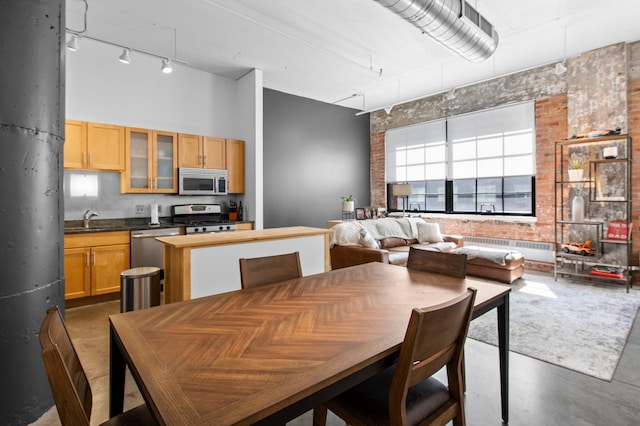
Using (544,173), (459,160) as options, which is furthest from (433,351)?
(459,160)

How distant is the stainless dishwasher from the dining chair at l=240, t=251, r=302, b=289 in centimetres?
284

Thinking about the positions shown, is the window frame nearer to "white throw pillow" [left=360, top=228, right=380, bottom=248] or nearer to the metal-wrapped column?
"white throw pillow" [left=360, top=228, right=380, bottom=248]

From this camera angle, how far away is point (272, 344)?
45.4 inches

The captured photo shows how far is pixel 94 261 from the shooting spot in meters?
3.89

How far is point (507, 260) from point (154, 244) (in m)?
4.83

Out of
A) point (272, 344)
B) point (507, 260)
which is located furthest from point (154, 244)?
point (507, 260)

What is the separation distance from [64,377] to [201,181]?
4.55 m

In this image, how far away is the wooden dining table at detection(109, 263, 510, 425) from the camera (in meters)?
0.85

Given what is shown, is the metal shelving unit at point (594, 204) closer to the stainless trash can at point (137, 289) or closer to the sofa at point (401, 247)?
the sofa at point (401, 247)

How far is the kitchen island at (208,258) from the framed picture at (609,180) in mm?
4495

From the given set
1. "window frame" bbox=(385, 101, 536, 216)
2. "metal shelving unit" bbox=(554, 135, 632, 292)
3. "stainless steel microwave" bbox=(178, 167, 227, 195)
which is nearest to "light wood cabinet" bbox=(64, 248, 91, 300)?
"stainless steel microwave" bbox=(178, 167, 227, 195)

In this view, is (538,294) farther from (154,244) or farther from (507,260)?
(154,244)

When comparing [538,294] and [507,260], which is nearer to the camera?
[538,294]

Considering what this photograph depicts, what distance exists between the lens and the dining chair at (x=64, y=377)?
818 mm
